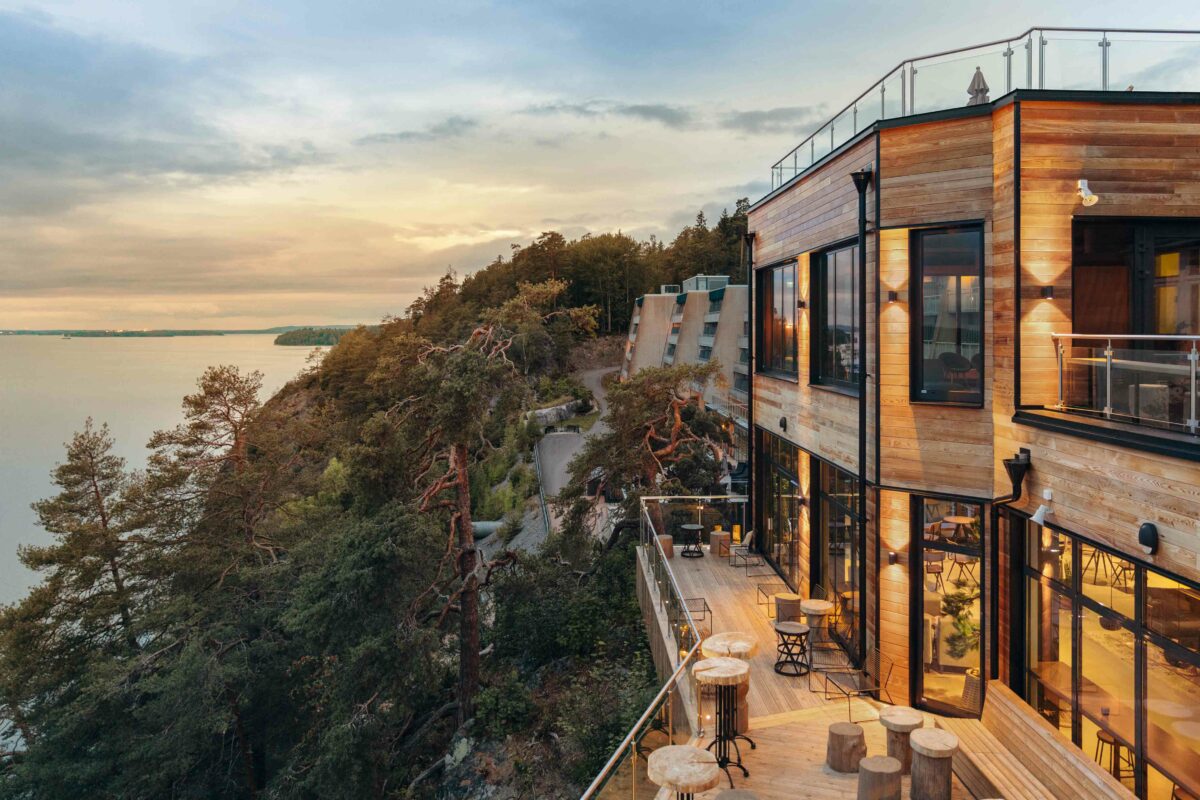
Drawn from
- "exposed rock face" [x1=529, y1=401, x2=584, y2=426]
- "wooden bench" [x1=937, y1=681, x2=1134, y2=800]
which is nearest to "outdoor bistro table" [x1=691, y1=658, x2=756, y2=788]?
"wooden bench" [x1=937, y1=681, x2=1134, y2=800]

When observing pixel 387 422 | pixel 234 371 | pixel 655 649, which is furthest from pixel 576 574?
pixel 234 371

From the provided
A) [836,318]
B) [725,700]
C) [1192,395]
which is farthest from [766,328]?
[1192,395]

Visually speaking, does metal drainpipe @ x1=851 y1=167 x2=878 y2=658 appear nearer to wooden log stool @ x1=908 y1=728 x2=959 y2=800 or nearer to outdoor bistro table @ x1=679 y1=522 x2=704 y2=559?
wooden log stool @ x1=908 y1=728 x2=959 y2=800

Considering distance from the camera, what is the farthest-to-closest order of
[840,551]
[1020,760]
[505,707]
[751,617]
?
[505,707], [751,617], [840,551], [1020,760]

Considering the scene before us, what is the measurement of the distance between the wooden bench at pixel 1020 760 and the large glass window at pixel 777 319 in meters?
6.11

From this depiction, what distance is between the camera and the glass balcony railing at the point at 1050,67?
7.63 metres

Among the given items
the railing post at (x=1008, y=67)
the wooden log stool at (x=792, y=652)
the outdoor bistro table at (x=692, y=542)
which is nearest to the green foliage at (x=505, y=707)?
the outdoor bistro table at (x=692, y=542)

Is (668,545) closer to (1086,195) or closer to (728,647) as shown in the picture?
(728,647)

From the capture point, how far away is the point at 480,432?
17984 millimetres

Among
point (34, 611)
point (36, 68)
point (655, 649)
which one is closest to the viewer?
point (655, 649)

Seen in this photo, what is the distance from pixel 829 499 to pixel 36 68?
3476 centimetres

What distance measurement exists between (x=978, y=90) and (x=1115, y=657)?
6.16 metres

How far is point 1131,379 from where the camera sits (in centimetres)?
613

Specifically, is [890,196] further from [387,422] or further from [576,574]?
[576,574]
